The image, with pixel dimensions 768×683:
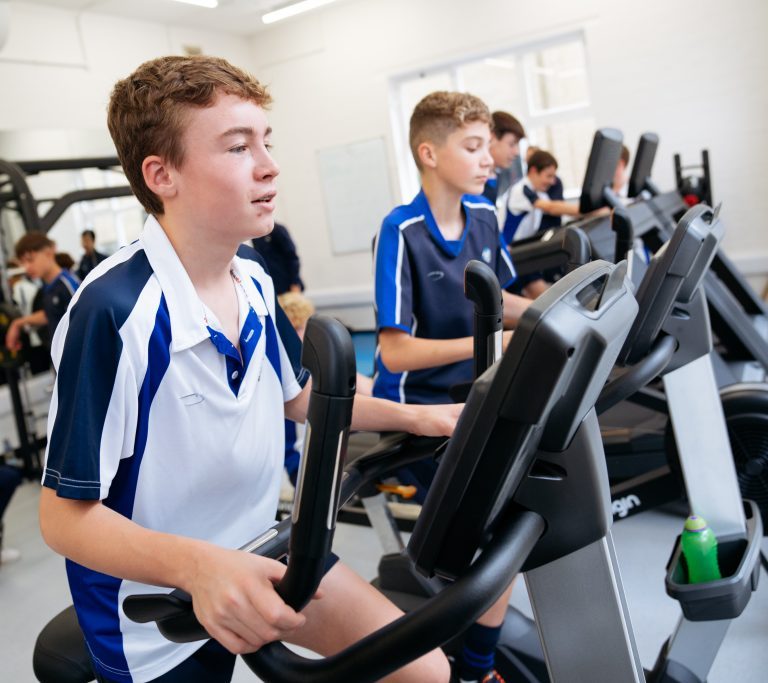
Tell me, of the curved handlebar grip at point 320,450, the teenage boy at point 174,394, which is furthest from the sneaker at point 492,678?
the curved handlebar grip at point 320,450

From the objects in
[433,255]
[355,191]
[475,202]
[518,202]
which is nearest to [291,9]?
[355,191]

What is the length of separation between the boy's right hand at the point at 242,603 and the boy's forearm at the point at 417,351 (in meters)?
1.08

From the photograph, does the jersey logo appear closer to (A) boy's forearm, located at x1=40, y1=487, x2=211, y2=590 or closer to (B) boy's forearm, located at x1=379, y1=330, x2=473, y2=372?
(A) boy's forearm, located at x1=40, y1=487, x2=211, y2=590

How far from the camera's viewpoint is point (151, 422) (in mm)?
1051

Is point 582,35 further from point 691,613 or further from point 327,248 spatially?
point 691,613

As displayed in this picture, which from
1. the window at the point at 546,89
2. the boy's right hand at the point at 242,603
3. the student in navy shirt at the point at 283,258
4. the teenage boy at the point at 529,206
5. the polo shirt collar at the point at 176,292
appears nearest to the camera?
the boy's right hand at the point at 242,603

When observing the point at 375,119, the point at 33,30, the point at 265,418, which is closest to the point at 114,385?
the point at 265,418

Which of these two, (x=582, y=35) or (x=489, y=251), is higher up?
(x=582, y=35)

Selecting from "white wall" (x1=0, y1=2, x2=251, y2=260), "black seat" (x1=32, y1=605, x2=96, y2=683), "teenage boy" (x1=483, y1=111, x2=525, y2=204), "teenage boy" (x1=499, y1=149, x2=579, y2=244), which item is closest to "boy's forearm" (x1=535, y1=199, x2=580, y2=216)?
"teenage boy" (x1=499, y1=149, x2=579, y2=244)

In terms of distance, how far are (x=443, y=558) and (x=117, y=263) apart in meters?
0.65

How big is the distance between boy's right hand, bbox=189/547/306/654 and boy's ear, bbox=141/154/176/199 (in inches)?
23.3

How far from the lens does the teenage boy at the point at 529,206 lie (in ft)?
14.4

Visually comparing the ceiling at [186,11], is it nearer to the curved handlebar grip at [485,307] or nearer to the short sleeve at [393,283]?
the short sleeve at [393,283]

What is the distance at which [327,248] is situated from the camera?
29.9ft
